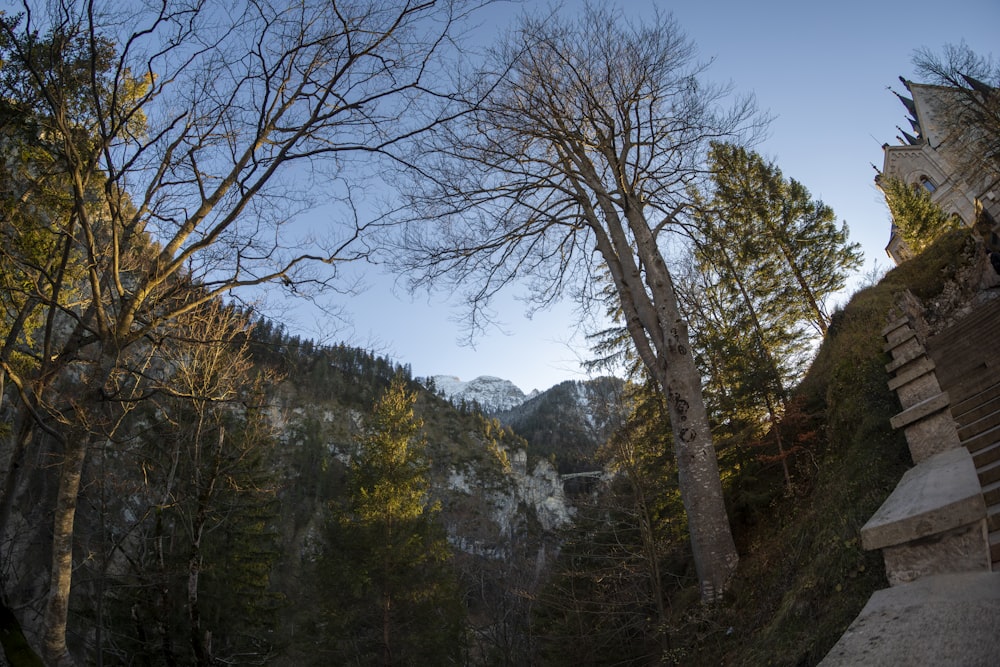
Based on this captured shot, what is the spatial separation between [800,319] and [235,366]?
20.1 meters

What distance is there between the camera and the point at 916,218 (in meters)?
25.4

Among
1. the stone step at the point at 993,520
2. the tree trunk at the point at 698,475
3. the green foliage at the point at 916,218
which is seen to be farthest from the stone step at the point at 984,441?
the green foliage at the point at 916,218

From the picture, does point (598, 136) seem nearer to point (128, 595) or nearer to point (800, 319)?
point (128, 595)

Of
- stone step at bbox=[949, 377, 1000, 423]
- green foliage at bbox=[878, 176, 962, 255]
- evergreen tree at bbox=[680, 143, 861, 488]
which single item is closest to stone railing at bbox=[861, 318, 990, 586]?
stone step at bbox=[949, 377, 1000, 423]

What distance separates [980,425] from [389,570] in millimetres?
16029

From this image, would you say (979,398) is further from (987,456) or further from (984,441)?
(987,456)

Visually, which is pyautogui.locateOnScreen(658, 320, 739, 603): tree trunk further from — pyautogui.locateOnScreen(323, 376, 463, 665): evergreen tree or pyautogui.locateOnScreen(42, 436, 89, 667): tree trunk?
pyautogui.locateOnScreen(323, 376, 463, 665): evergreen tree

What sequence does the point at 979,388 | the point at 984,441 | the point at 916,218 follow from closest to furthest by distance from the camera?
the point at 984,441 < the point at 979,388 < the point at 916,218

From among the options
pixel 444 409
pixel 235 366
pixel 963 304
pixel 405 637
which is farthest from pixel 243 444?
pixel 444 409

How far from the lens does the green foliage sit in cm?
2519

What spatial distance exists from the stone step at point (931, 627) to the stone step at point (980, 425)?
2394 mm

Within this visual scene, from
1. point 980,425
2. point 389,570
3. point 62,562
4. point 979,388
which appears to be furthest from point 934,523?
point 389,570

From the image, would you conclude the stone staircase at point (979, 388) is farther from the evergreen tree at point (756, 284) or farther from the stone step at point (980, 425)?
the evergreen tree at point (756, 284)

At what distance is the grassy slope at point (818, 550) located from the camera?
343 centimetres
